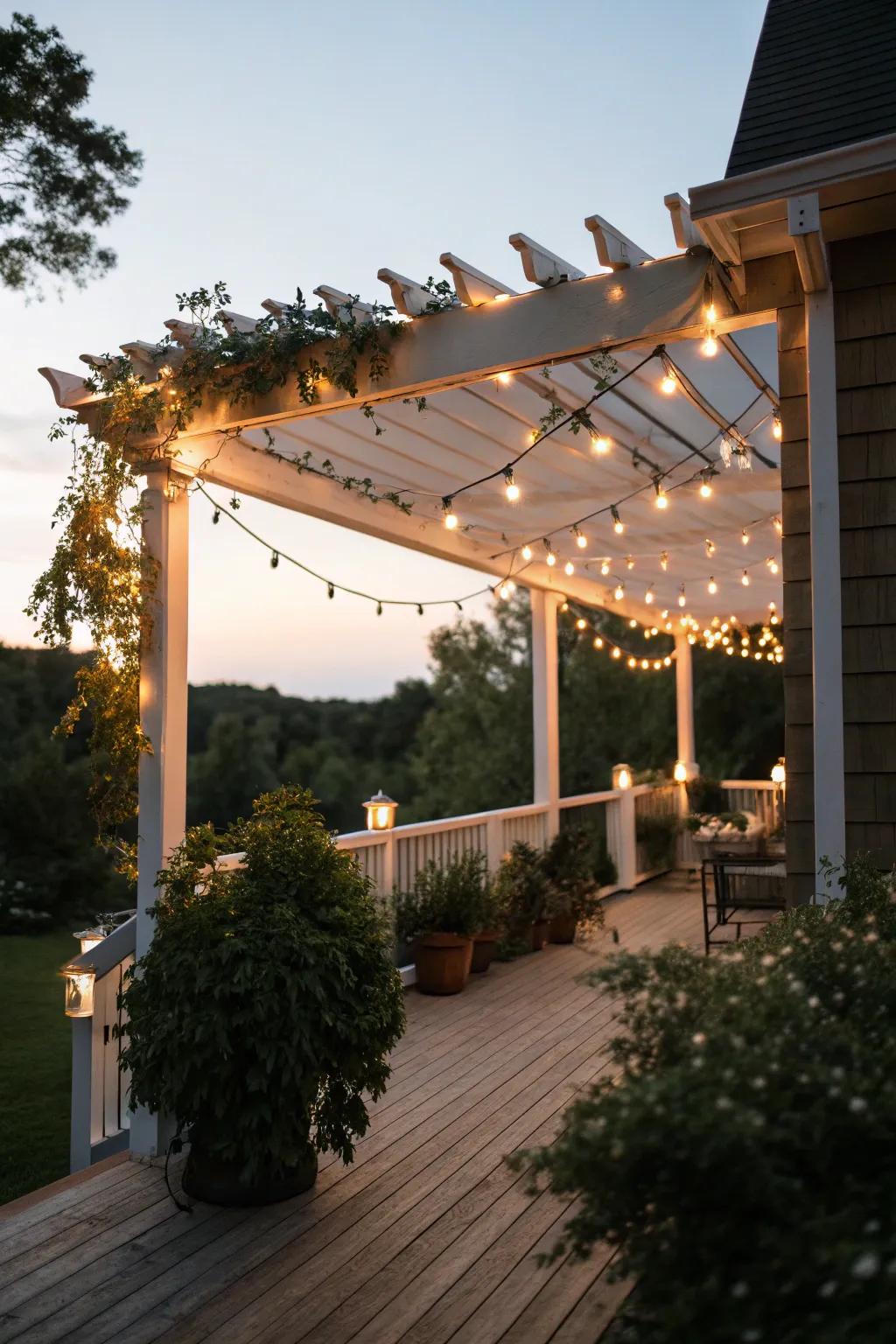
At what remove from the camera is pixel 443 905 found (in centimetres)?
660

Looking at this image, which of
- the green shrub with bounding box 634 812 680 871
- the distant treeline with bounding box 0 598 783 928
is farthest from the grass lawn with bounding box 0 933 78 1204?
the green shrub with bounding box 634 812 680 871

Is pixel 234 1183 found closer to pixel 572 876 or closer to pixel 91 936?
pixel 91 936

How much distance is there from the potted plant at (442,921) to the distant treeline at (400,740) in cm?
902

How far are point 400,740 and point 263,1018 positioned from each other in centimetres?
2227

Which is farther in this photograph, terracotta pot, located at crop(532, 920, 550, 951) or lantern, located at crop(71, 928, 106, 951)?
terracotta pot, located at crop(532, 920, 550, 951)

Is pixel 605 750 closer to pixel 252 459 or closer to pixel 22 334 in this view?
pixel 22 334

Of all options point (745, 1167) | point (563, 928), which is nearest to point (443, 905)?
point (563, 928)

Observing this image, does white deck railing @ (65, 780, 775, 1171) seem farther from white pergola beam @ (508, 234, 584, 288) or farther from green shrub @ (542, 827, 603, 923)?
white pergola beam @ (508, 234, 584, 288)

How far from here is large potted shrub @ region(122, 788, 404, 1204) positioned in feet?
10.9

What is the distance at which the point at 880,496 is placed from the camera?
3.05m

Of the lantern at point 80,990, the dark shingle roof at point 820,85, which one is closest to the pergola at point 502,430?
the lantern at point 80,990

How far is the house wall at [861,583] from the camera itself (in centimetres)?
302

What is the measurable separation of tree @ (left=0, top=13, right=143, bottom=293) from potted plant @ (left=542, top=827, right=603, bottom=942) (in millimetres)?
5553

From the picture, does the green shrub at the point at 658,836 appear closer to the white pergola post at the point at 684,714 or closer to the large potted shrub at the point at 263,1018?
the white pergola post at the point at 684,714
